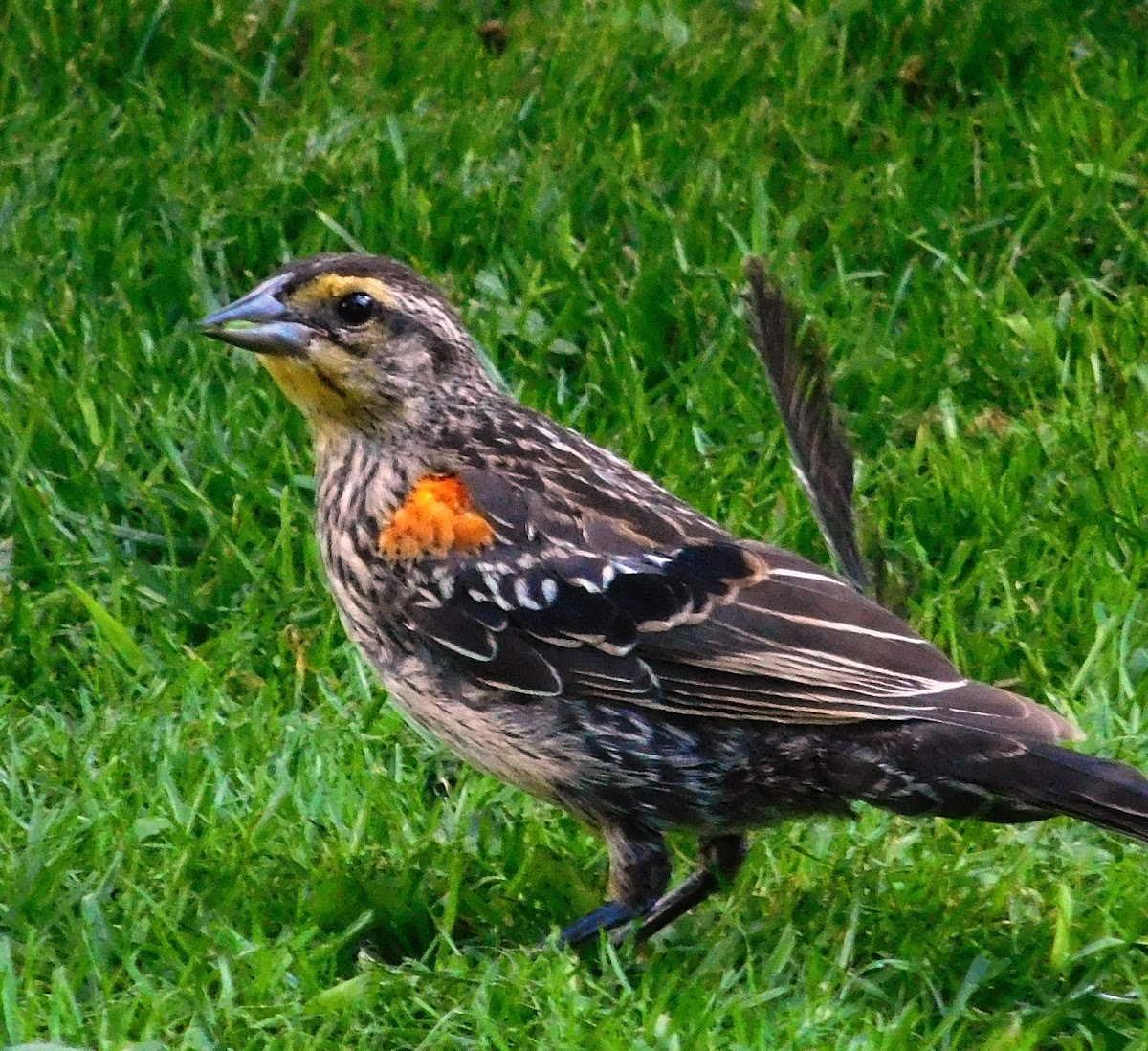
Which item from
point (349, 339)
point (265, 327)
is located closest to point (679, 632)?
point (349, 339)

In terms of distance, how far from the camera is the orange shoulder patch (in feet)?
17.2

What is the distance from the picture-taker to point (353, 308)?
546 cm

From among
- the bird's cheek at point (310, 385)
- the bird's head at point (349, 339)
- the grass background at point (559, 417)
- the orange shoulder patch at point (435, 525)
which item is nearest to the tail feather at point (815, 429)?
the grass background at point (559, 417)

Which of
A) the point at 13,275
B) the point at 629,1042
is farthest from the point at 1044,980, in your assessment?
the point at 13,275

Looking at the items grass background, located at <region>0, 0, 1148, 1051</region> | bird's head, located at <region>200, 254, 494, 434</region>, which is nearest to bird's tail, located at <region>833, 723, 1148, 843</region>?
grass background, located at <region>0, 0, 1148, 1051</region>

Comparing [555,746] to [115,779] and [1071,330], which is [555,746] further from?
[1071,330]

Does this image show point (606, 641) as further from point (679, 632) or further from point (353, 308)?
point (353, 308)

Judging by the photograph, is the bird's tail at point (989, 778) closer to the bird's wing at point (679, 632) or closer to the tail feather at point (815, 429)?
the bird's wing at point (679, 632)

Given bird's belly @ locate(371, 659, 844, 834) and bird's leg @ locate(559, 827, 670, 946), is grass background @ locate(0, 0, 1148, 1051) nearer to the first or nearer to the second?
bird's leg @ locate(559, 827, 670, 946)

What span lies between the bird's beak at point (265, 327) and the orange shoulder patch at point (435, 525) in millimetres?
430

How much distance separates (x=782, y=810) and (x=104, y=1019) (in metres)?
1.43

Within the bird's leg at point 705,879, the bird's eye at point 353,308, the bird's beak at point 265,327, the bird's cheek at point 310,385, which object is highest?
the bird's eye at point 353,308

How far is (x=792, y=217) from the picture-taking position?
25.0 ft

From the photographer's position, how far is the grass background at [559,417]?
5000 mm
